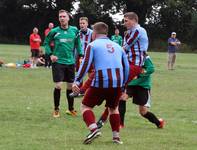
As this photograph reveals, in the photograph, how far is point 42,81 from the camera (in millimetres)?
20578

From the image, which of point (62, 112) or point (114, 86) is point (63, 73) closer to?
point (62, 112)

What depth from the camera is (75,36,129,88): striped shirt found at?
28.2 feet

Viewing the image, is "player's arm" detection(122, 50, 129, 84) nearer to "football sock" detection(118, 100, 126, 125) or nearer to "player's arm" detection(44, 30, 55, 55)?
"football sock" detection(118, 100, 126, 125)

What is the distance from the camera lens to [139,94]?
10547 mm

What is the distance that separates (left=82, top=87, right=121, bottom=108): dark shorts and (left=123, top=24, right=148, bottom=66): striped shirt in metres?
1.47

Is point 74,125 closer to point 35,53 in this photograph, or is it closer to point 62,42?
point 62,42

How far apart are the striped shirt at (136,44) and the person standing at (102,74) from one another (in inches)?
51.7

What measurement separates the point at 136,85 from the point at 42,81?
34.1ft

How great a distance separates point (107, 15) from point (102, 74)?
60.5 m

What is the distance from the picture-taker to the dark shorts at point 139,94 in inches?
414

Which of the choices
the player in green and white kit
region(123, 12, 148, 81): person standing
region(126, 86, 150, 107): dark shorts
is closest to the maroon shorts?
region(123, 12, 148, 81): person standing

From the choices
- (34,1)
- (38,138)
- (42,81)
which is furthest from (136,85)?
(34,1)

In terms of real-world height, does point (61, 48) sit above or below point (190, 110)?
above

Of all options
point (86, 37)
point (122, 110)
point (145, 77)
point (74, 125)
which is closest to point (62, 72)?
point (74, 125)
